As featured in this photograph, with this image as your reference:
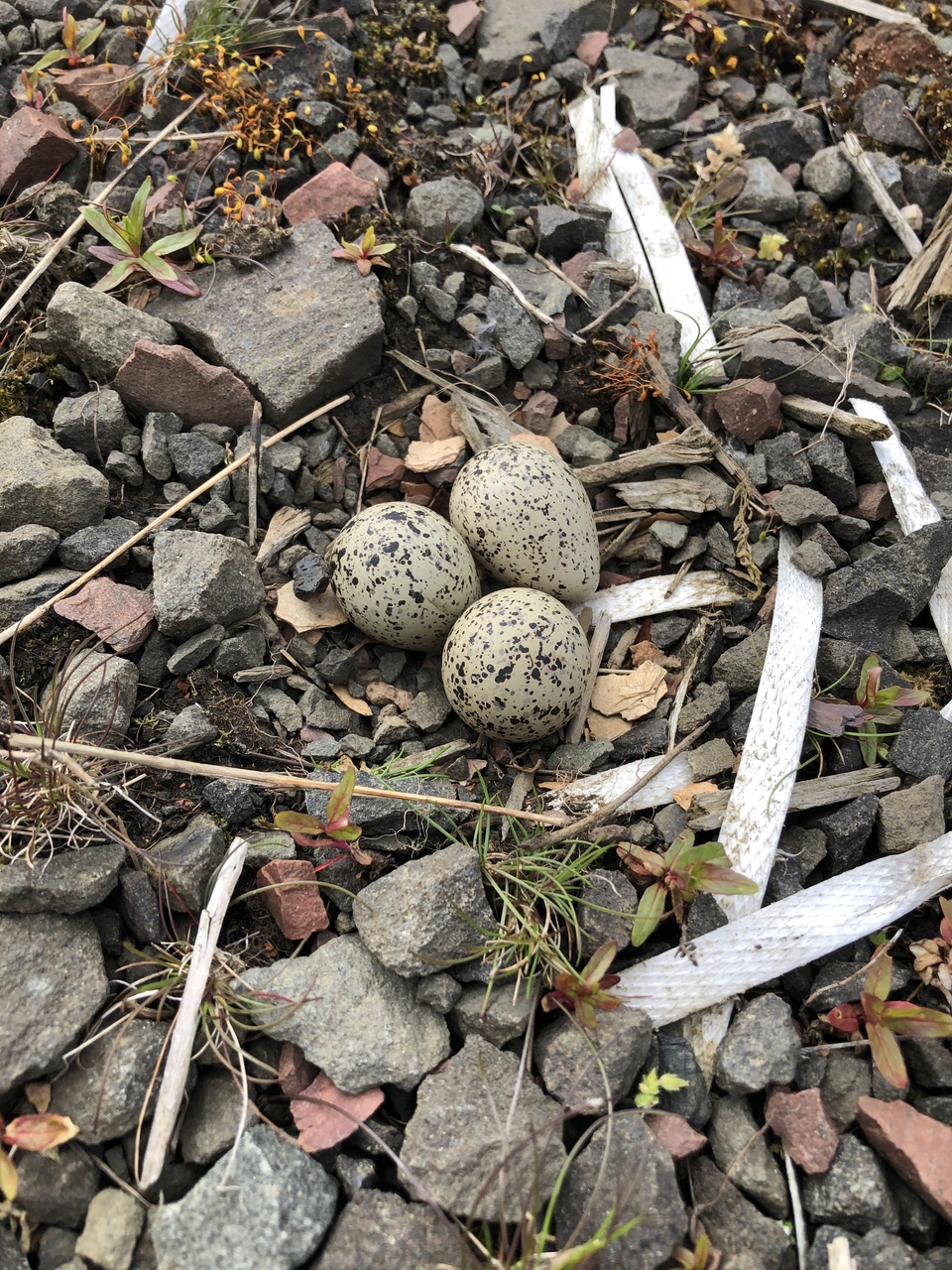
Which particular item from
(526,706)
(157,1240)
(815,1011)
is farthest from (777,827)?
(157,1240)

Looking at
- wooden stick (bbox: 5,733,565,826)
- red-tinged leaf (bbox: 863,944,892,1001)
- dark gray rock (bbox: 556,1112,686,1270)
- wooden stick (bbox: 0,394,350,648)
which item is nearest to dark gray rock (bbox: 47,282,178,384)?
wooden stick (bbox: 0,394,350,648)

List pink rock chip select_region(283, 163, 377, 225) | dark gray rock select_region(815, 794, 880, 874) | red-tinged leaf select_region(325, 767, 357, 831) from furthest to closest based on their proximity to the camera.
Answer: pink rock chip select_region(283, 163, 377, 225)
dark gray rock select_region(815, 794, 880, 874)
red-tinged leaf select_region(325, 767, 357, 831)

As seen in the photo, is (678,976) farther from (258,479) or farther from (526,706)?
(258,479)

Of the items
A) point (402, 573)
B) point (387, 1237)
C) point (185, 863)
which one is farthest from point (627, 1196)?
point (402, 573)

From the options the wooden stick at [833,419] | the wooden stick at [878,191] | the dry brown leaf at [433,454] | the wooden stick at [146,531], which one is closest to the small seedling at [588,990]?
the dry brown leaf at [433,454]

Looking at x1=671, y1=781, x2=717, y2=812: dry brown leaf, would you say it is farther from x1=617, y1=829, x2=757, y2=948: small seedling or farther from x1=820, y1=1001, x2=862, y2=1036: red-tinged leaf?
x1=820, y1=1001, x2=862, y2=1036: red-tinged leaf
